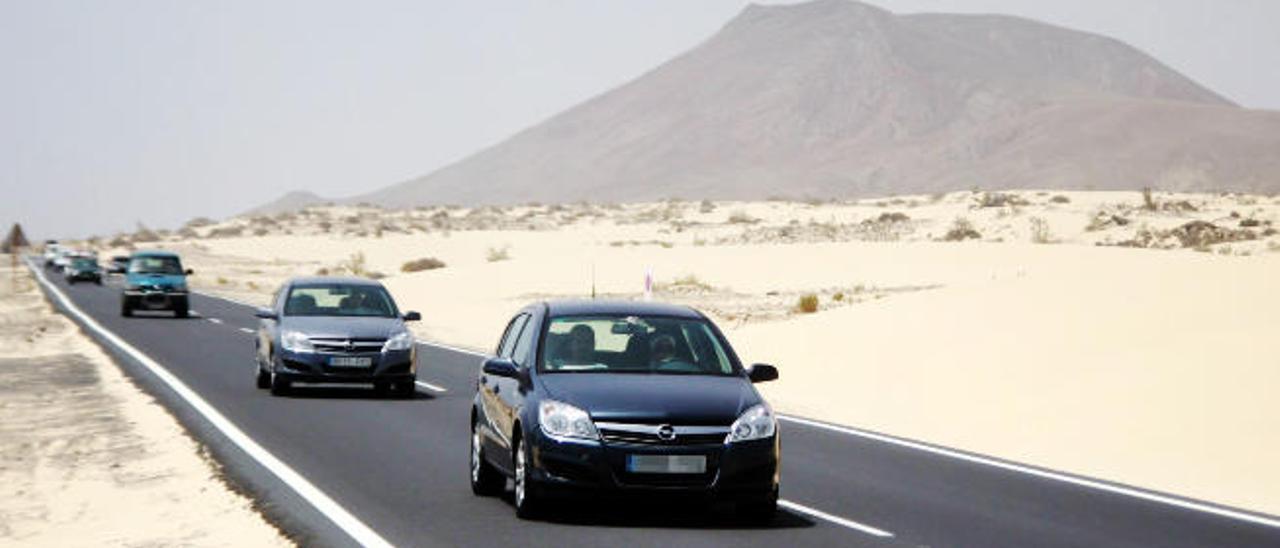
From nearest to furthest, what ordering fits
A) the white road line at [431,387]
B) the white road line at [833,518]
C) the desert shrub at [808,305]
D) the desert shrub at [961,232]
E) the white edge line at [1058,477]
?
the white road line at [833,518]
the white edge line at [1058,477]
the white road line at [431,387]
the desert shrub at [808,305]
the desert shrub at [961,232]

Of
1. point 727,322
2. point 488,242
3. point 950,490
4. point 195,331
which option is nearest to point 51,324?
point 195,331

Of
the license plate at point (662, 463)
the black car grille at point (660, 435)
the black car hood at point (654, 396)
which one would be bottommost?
the license plate at point (662, 463)

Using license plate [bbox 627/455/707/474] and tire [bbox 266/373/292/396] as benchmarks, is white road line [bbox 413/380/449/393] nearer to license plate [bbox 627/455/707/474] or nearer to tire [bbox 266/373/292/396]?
tire [bbox 266/373/292/396]

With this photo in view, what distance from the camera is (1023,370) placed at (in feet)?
91.7

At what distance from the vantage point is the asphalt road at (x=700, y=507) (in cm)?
1284

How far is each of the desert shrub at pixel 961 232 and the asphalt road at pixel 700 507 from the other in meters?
53.0

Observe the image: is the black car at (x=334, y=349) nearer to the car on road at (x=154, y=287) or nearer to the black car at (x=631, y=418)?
the black car at (x=631, y=418)

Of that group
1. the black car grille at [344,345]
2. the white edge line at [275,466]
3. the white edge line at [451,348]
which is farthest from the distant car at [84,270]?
the black car grille at [344,345]

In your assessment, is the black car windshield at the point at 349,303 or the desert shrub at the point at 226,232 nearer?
the black car windshield at the point at 349,303

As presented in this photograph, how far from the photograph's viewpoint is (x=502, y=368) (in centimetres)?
1351

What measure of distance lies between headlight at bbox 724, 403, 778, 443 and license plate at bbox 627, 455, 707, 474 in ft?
0.85

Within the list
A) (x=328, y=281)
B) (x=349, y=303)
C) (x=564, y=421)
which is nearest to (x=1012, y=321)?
(x=349, y=303)

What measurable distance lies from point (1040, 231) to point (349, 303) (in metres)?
54.0

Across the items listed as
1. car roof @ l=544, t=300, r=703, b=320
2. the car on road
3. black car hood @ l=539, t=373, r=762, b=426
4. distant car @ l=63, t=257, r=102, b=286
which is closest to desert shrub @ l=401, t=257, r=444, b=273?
distant car @ l=63, t=257, r=102, b=286
